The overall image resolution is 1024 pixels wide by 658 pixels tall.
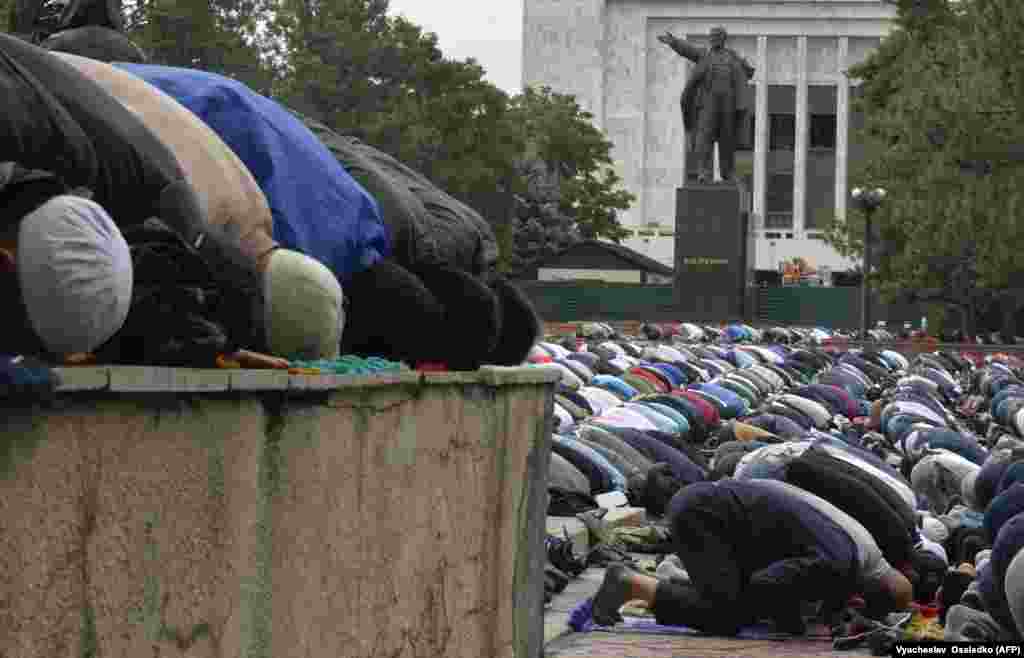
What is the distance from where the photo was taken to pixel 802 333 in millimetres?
53281

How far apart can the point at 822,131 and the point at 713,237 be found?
68.5 metres

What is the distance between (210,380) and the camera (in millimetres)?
5270

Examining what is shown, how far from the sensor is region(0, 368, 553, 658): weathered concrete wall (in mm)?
4730

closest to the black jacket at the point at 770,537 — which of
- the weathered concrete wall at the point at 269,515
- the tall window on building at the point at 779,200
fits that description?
the weathered concrete wall at the point at 269,515

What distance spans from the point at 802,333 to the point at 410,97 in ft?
54.7

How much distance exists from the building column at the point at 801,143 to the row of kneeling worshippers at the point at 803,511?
89.3 metres

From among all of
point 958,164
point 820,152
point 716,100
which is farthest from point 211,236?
point 820,152

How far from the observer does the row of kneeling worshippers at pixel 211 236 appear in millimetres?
4910

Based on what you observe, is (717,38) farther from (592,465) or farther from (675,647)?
(675,647)

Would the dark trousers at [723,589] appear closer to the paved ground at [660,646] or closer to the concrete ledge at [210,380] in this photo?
the paved ground at [660,646]

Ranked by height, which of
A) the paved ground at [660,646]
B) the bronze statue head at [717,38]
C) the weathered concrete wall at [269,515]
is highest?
the bronze statue head at [717,38]

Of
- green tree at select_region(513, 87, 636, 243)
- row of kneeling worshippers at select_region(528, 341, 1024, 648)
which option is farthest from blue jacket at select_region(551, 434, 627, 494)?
green tree at select_region(513, 87, 636, 243)

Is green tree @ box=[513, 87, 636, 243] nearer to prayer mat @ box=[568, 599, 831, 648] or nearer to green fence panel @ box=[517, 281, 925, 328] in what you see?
green fence panel @ box=[517, 281, 925, 328]

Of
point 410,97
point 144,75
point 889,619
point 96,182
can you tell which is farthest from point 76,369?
point 410,97
